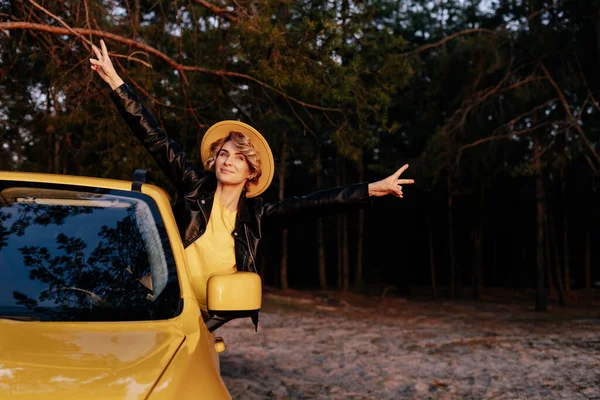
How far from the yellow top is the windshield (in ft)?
2.23

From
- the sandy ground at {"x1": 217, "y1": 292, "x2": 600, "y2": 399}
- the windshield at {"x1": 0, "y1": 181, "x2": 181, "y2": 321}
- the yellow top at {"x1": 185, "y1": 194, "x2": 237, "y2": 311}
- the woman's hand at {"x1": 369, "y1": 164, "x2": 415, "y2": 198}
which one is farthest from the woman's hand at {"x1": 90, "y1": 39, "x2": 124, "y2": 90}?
the sandy ground at {"x1": 217, "y1": 292, "x2": 600, "y2": 399}

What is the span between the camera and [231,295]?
2279mm

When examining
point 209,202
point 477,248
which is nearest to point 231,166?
point 209,202

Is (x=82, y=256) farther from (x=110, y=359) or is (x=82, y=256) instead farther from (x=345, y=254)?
(x=345, y=254)

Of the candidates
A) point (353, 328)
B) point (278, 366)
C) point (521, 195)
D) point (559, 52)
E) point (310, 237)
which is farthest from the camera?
point (310, 237)

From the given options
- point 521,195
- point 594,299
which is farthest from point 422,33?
point 594,299

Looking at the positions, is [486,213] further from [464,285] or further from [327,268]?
[327,268]

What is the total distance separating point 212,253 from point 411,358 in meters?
6.74

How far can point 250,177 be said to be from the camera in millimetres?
3809

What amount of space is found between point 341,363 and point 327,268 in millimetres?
29768

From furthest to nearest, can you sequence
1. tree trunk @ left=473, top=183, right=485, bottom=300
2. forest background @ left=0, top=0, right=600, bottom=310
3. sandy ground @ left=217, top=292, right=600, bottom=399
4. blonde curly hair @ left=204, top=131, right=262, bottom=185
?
1. tree trunk @ left=473, top=183, right=485, bottom=300
2. forest background @ left=0, top=0, right=600, bottom=310
3. sandy ground @ left=217, top=292, right=600, bottom=399
4. blonde curly hair @ left=204, top=131, right=262, bottom=185

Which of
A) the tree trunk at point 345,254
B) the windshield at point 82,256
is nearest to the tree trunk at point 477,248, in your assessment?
the tree trunk at point 345,254

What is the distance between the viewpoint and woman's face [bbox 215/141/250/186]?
3.65 metres

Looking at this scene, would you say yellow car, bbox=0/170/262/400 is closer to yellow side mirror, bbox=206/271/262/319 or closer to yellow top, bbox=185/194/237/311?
yellow side mirror, bbox=206/271/262/319
